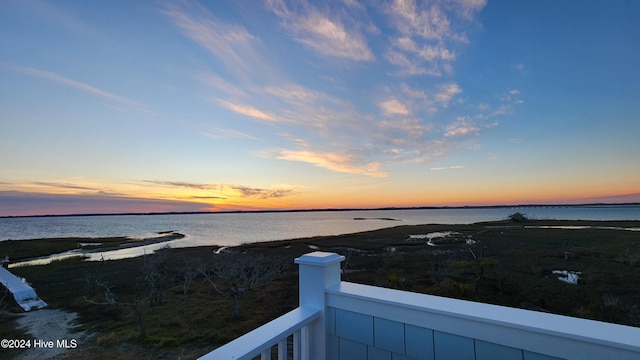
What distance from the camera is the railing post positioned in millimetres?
1894

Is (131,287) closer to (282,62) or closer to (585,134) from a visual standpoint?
(282,62)

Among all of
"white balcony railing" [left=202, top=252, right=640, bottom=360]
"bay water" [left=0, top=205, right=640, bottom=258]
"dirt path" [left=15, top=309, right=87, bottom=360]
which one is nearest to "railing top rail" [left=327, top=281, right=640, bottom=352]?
"white balcony railing" [left=202, top=252, right=640, bottom=360]

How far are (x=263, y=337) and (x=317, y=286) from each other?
1.86ft

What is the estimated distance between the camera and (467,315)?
140cm

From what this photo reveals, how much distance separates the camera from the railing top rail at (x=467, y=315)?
115 cm

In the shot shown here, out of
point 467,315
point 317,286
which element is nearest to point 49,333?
point 317,286

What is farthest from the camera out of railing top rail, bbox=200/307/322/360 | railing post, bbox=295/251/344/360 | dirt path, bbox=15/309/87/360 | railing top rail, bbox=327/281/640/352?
dirt path, bbox=15/309/87/360

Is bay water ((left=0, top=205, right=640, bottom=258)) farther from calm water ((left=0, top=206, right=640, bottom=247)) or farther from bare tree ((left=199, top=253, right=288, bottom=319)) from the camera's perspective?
bare tree ((left=199, top=253, right=288, bottom=319))

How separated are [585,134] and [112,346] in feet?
61.0

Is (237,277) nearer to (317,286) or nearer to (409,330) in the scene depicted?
(317,286)

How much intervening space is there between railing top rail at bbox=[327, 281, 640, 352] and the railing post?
2.5 inches

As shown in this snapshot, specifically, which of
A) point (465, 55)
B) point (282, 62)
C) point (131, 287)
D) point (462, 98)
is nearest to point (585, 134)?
point (462, 98)

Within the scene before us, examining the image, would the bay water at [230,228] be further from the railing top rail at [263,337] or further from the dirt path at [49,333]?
the railing top rail at [263,337]

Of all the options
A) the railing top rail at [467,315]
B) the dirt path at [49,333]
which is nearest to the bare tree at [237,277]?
the dirt path at [49,333]
